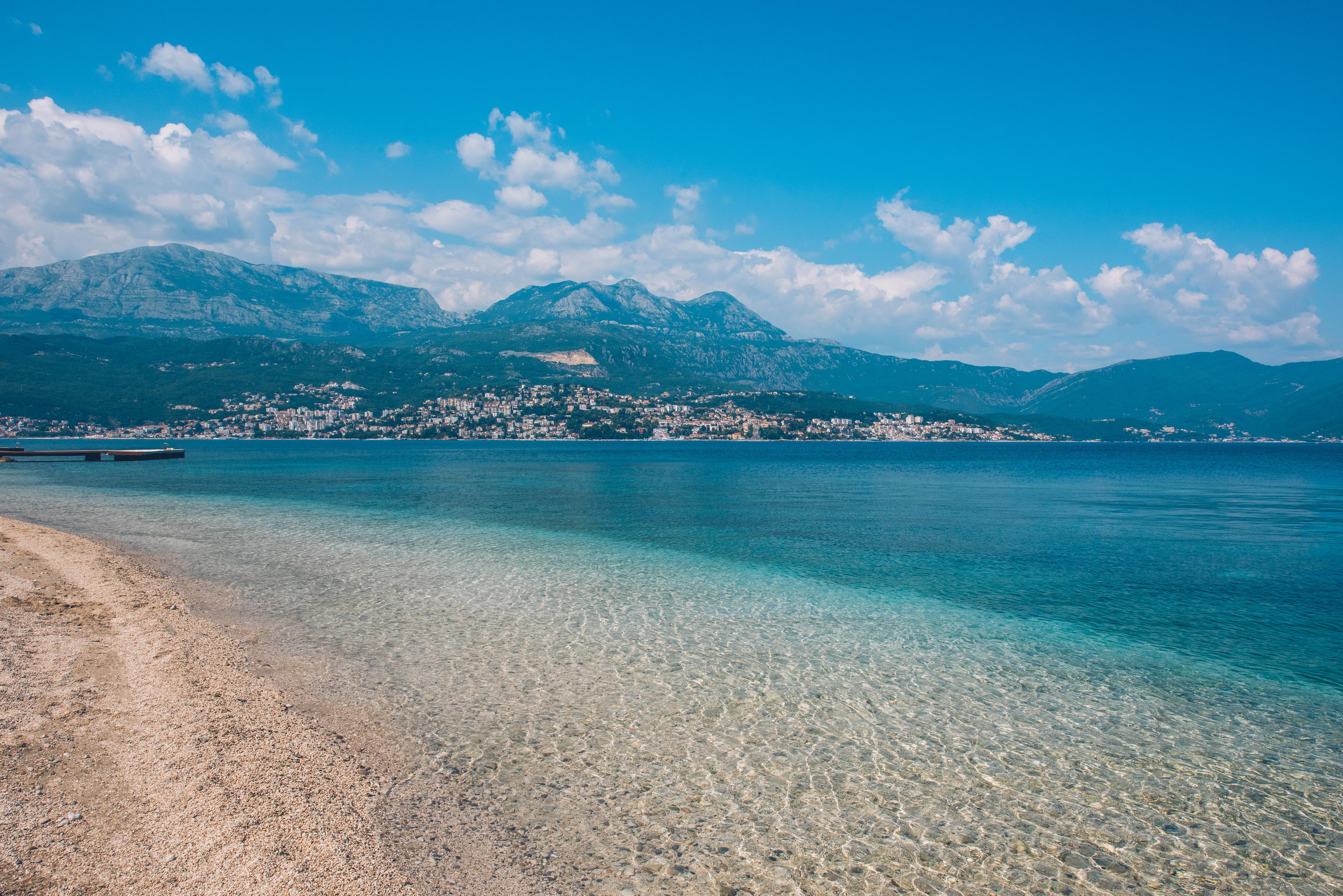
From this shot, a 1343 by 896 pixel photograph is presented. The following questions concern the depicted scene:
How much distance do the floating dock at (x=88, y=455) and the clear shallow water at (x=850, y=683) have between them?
80.8 metres

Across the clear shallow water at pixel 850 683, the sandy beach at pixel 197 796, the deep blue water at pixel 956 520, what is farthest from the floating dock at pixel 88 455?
the sandy beach at pixel 197 796

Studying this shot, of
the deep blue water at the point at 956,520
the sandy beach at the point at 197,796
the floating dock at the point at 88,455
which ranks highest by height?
the sandy beach at the point at 197,796

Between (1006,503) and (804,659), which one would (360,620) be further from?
(1006,503)

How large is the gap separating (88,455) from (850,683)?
12989 centimetres

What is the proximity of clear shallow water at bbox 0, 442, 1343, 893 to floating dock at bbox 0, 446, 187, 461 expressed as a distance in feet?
265

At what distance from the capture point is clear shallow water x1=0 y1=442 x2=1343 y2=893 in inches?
338

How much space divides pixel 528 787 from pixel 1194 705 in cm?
1319

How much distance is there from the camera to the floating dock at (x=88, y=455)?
104000mm

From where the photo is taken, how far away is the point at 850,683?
14477 millimetres

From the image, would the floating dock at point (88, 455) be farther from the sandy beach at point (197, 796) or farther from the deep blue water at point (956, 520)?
the sandy beach at point (197, 796)

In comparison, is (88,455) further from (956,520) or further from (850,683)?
(850,683)

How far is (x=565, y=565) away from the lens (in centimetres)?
2770

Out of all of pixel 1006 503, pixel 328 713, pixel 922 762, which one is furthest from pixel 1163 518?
pixel 328 713

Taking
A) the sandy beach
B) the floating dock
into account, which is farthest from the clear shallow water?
the floating dock
